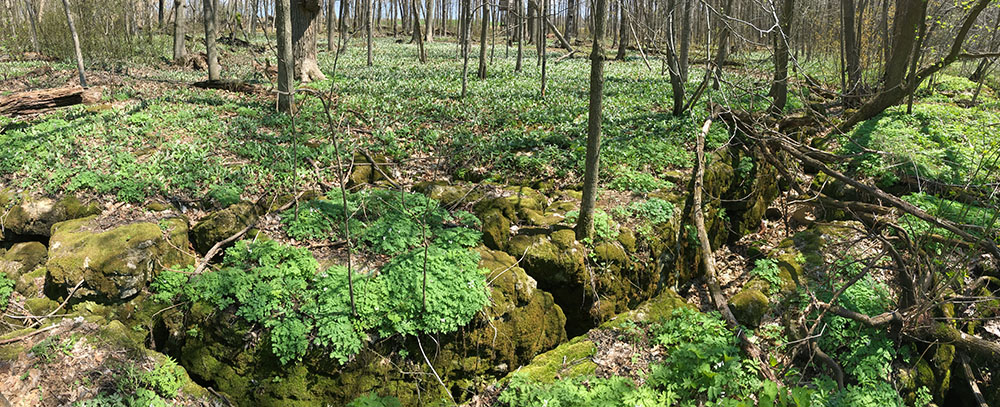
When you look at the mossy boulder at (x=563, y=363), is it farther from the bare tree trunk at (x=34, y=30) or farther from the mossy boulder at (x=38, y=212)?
the bare tree trunk at (x=34, y=30)

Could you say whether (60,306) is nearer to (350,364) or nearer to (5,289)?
(5,289)

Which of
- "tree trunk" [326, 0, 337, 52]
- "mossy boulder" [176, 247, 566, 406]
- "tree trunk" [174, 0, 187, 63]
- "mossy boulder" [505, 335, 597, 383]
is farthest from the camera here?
"tree trunk" [174, 0, 187, 63]

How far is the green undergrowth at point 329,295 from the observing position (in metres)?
4.37

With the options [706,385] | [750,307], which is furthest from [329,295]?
[750,307]

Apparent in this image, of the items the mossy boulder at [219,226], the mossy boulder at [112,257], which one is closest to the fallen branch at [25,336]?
the mossy boulder at [112,257]

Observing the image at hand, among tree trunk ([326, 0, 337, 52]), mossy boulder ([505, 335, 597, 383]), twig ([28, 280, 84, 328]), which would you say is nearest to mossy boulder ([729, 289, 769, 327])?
mossy boulder ([505, 335, 597, 383])

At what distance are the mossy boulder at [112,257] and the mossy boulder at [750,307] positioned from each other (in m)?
6.23

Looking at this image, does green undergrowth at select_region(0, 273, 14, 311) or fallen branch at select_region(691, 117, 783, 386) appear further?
green undergrowth at select_region(0, 273, 14, 311)

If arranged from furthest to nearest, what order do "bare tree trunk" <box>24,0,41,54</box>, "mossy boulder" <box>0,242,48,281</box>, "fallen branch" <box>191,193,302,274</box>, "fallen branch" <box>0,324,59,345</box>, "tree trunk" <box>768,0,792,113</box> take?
"bare tree trunk" <box>24,0,41,54</box>, "tree trunk" <box>768,0,792,113</box>, "mossy boulder" <box>0,242,48,281</box>, "fallen branch" <box>191,193,302,274</box>, "fallen branch" <box>0,324,59,345</box>

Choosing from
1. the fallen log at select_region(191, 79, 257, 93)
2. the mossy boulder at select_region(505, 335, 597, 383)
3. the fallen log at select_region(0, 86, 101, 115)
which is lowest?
the mossy boulder at select_region(505, 335, 597, 383)

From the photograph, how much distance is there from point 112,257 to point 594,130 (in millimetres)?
5307

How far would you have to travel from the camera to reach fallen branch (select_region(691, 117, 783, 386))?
15.6ft

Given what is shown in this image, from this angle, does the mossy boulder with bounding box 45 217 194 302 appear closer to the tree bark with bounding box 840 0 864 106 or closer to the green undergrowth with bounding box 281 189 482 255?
the green undergrowth with bounding box 281 189 482 255

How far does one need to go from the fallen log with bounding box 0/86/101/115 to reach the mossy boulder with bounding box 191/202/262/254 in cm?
638
